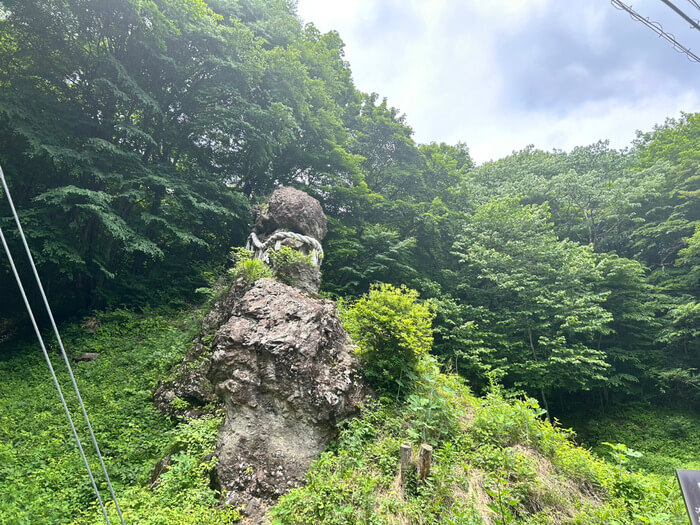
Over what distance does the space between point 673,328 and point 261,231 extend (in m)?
14.3

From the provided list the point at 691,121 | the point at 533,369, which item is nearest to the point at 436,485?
the point at 533,369

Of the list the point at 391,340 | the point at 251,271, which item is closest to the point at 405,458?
the point at 391,340

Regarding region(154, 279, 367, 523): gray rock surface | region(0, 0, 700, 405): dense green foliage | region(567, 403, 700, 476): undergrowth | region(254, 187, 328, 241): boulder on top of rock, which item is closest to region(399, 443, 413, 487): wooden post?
region(154, 279, 367, 523): gray rock surface

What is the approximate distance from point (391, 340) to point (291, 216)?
5.02 meters

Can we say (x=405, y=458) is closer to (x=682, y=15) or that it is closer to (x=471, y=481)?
(x=471, y=481)

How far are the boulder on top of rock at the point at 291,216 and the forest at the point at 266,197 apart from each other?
1.58 metres

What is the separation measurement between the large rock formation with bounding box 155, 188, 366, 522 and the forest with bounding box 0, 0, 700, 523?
2.17 metres

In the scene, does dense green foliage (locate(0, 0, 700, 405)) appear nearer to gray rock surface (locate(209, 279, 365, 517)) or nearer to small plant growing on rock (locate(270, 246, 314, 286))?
small plant growing on rock (locate(270, 246, 314, 286))

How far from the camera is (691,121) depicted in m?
15.7

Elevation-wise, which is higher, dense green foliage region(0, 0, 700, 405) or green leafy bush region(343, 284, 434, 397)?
dense green foliage region(0, 0, 700, 405)

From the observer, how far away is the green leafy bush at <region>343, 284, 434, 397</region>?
5016mm

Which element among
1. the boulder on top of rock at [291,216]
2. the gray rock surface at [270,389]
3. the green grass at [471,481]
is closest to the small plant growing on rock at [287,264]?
the gray rock surface at [270,389]

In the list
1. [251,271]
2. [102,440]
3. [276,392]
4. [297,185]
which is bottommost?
[102,440]

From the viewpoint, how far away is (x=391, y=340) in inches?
202
